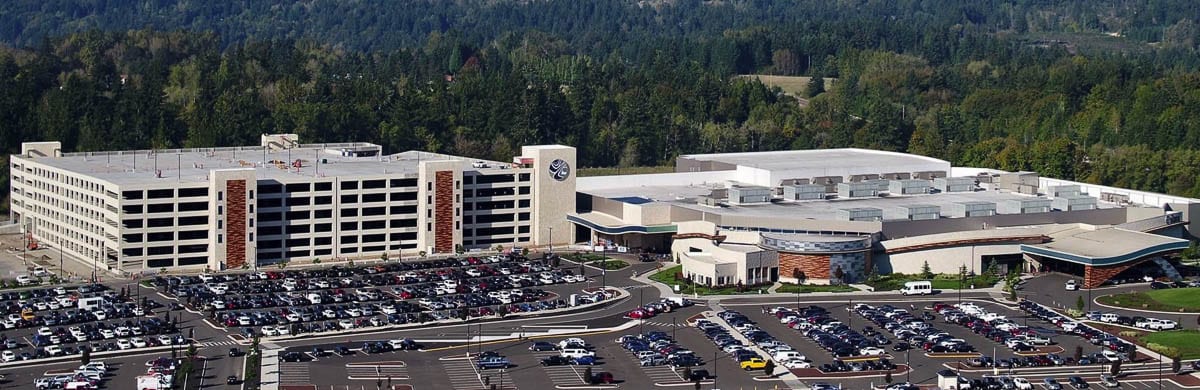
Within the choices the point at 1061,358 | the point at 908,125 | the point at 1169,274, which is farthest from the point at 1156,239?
the point at 908,125

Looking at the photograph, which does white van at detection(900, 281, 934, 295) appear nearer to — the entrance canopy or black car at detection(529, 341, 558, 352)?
the entrance canopy

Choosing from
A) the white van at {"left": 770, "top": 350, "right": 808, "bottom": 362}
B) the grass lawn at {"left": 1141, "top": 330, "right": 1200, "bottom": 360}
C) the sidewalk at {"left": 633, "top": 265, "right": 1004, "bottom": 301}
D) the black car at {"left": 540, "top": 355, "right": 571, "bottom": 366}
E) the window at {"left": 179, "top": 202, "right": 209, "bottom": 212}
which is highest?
the window at {"left": 179, "top": 202, "right": 209, "bottom": 212}

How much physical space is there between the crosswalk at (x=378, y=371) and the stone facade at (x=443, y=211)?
34278mm

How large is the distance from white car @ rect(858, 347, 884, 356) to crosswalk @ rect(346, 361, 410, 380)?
20.5m

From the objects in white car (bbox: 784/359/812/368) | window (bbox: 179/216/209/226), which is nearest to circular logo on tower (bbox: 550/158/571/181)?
window (bbox: 179/216/209/226)

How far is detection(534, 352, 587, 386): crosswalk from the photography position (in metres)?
81.4

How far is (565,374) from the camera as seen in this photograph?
8294cm

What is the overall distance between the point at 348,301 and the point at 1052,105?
348 feet

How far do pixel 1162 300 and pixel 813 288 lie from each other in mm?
18459

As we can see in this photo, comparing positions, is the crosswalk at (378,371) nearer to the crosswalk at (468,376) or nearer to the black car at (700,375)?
the crosswalk at (468,376)

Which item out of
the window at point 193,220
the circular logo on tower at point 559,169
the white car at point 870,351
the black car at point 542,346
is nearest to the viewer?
the white car at point 870,351


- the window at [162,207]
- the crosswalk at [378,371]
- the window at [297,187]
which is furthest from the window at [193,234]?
the crosswalk at [378,371]

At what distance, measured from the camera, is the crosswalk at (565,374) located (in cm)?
8138

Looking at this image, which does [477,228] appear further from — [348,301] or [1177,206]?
[1177,206]
